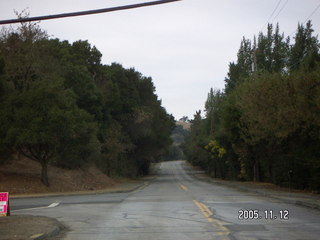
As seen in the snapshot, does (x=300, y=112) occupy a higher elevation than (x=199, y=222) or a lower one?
higher

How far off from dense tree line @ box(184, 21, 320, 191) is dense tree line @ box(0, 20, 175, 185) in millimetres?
12597

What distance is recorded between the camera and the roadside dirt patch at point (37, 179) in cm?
2955

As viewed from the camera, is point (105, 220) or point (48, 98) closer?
point (105, 220)

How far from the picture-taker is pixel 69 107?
32.7 metres

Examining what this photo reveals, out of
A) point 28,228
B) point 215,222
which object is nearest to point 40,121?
point 28,228

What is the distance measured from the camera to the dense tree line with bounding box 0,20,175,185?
2967 cm

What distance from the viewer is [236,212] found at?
15.7 m

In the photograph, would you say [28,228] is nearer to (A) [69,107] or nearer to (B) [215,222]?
(B) [215,222]

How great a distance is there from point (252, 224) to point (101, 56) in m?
50.5

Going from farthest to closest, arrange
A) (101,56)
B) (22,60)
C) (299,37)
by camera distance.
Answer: (101,56)
(299,37)
(22,60)

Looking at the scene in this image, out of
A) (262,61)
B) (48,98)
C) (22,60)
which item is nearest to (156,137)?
(262,61)

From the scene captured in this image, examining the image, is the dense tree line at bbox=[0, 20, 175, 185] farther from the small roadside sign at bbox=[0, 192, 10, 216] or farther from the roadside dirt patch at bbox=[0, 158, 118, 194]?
the small roadside sign at bbox=[0, 192, 10, 216]

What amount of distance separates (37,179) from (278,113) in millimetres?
18538

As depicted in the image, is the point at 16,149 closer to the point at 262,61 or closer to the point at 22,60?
the point at 22,60
